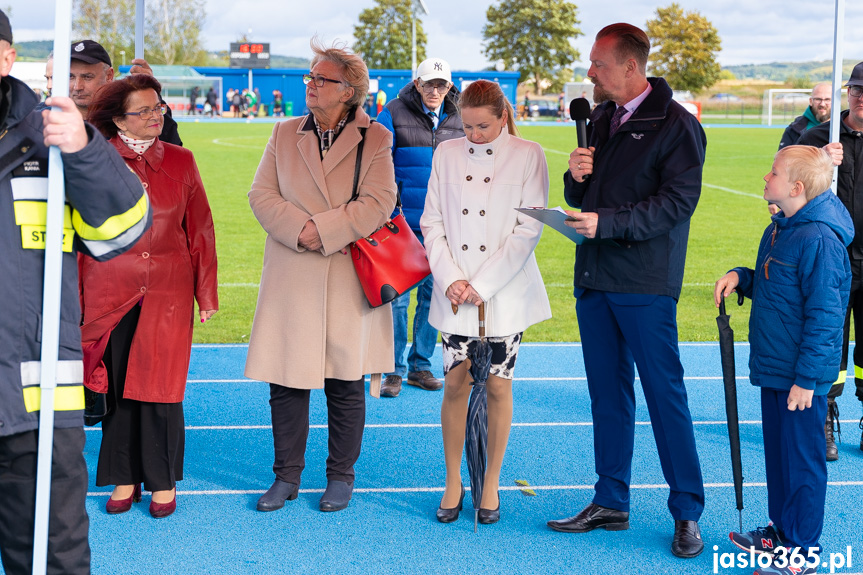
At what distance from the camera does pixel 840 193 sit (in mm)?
5133

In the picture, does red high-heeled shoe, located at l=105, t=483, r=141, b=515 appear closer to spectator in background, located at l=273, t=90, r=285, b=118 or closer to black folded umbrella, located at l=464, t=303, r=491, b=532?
black folded umbrella, located at l=464, t=303, r=491, b=532

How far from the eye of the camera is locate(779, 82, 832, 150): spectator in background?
233 inches

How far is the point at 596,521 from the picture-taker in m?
4.31

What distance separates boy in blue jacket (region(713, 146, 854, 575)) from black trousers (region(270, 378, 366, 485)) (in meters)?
1.99

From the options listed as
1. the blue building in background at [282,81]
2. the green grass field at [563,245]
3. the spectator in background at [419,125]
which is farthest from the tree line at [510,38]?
the spectator in background at [419,125]

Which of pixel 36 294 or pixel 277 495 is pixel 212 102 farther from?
pixel 36 294

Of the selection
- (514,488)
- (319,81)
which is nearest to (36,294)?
(319,81)

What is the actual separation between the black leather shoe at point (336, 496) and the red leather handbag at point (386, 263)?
3.10 feet

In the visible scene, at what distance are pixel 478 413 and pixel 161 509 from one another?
63.9 inches

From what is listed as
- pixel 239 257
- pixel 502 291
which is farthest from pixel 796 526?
pixel 239 257

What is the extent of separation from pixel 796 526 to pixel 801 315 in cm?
88

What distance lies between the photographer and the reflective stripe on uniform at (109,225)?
2748 mm

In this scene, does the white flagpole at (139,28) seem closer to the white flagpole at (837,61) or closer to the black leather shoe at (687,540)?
the white flagpole at (837,61)

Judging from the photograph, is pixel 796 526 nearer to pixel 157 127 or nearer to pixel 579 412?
pixel 579 412
